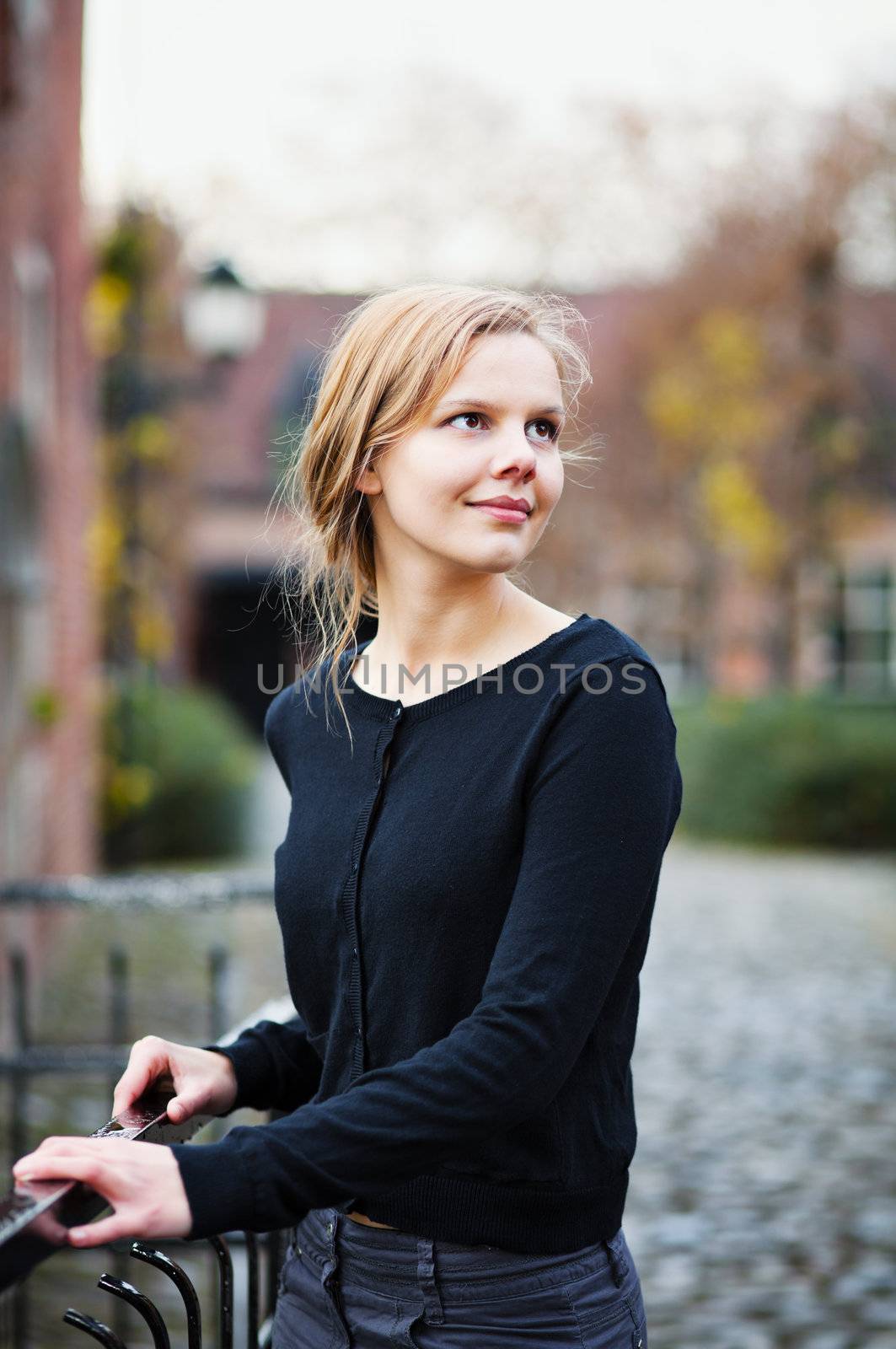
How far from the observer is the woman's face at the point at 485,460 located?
1.63 m

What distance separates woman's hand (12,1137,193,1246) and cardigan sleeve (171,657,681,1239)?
1 centimetres

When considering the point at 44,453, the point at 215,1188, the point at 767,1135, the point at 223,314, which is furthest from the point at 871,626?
the point at 215,1188

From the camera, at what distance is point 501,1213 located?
1.57m

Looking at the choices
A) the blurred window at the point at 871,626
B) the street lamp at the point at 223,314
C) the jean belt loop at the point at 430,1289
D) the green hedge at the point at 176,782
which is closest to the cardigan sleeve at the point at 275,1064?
the jean belt loop at the point at 430,1289

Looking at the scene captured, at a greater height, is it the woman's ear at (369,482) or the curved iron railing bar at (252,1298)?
the woman's ear at (369,482)

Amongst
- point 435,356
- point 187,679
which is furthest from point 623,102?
point 435,356

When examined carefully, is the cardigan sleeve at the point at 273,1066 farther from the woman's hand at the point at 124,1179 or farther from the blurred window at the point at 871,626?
the blurred window at the point at 871,626

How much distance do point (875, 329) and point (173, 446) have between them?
8818mm

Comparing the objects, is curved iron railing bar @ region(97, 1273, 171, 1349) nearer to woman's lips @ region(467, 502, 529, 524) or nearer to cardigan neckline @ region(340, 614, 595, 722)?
cardigan neckline @ region(340, 614, 595, 722)

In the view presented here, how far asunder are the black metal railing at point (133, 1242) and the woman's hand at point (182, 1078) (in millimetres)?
18

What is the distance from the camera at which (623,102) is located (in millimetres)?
17641

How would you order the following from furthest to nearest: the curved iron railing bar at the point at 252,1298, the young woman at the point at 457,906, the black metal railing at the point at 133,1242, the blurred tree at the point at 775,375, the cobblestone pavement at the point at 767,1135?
the blurred tree at the point at 775,375 → the cobblestone pavement at the point at 767,1135 → the curved iron railing bar at the point at 252,1298 → the young woman at the point at 457,906 → the black metal railing at the point at 133,1242

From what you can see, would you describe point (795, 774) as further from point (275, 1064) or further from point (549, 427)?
point (549, 427)

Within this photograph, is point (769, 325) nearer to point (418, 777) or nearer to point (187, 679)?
point (187, 679)
